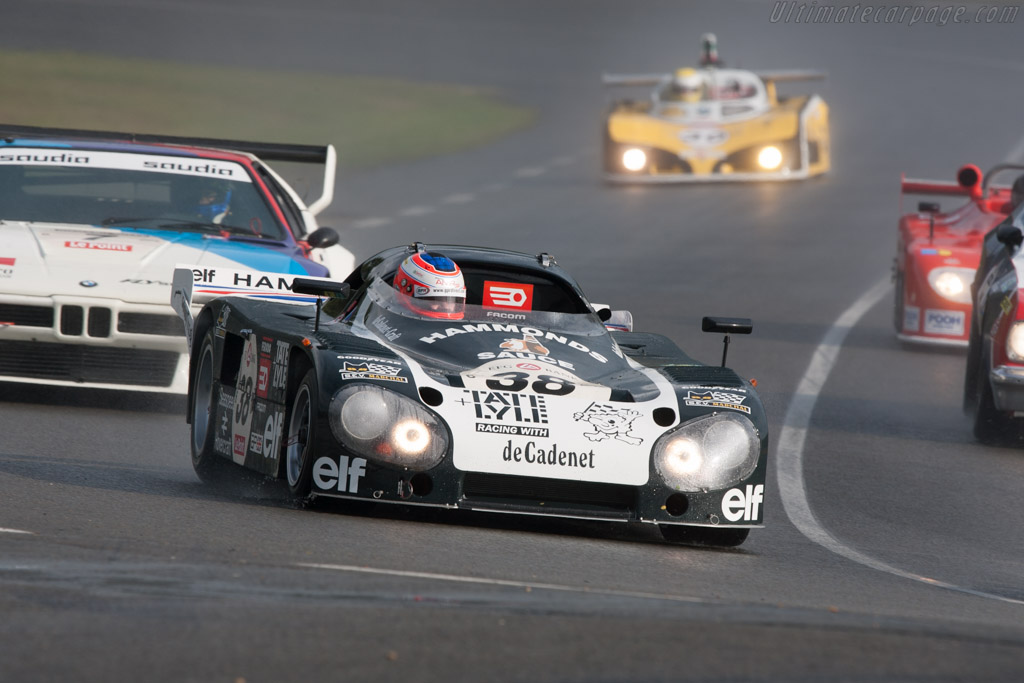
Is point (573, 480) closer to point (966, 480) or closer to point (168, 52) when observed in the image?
point (966, 480)

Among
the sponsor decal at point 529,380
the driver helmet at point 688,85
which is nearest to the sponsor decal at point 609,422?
the sponsor decal at point 529,380

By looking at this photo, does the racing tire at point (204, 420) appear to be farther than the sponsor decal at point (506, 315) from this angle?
No

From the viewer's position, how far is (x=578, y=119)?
33156 millimetres

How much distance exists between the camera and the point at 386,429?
6.64 m

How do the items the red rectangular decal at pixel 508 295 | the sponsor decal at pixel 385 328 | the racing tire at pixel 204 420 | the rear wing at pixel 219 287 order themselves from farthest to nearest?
the rear wing at pixel 219 287 < the red rectangular decal at pixel 508 295 < the racing tire at pixel 204 420 < the sponsor decal at pixel 385 328

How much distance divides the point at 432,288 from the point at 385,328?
29 cm

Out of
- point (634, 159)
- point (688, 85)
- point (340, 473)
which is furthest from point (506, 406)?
point (634, 159)

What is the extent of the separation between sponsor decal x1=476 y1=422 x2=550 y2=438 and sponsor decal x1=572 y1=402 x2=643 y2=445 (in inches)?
6.0

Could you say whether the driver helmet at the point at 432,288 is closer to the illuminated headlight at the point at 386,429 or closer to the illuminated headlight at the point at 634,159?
the illuminated headlight at the point at 386,429

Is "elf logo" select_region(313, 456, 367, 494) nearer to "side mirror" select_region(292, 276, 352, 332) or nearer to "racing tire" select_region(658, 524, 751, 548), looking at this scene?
"side mirror" select_region(292, 276, 352, 332)

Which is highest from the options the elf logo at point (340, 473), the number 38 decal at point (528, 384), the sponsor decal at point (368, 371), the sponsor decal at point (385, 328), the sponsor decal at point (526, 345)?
the sponsor decal at point (385, 328)

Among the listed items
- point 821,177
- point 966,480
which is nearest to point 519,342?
point 966,480

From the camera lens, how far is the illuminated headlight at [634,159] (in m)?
24.2

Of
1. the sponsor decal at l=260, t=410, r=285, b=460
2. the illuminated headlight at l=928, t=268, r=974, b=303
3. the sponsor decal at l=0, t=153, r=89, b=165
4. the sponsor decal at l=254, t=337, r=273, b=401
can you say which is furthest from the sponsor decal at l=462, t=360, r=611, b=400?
the illuminated headlight at l=928, t=268, r=974, b=303
